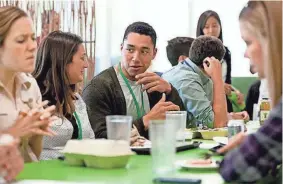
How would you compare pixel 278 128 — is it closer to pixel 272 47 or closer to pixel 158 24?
pixel 272 47

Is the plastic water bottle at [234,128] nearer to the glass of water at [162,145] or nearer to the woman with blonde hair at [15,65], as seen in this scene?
the glass of water at [162,145]

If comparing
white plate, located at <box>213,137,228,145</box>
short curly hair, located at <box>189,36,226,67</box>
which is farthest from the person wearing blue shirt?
white plate, located at <box>213,137,228,145</box>

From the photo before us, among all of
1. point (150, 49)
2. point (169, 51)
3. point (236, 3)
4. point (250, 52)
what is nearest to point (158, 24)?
point (236, 3)

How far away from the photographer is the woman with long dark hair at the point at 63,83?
8.19 ft

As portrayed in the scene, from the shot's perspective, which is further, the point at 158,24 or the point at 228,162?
the point at 158,24

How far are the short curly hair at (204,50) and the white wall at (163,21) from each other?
187cm

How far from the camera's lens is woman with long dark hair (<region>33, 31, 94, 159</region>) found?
2496 millimetres

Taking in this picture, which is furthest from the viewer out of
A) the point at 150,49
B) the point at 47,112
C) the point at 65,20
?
the point at 65,20

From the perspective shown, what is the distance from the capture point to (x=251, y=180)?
54.4 inches

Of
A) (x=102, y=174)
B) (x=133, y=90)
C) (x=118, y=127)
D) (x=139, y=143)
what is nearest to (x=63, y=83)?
(x=133, y=90)

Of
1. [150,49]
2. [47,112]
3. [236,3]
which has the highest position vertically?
[236,3]

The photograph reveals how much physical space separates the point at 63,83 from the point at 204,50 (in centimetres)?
118

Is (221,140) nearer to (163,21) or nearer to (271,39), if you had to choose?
(271,39)

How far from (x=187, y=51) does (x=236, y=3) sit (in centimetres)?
171
